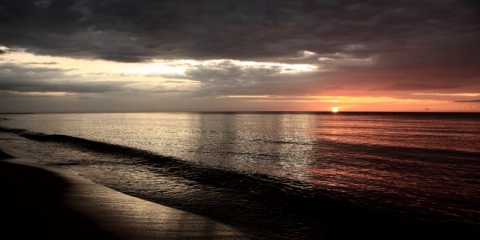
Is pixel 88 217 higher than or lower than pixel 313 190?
higher

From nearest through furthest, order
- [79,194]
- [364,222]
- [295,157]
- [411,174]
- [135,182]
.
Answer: [364,222]
[79,194]
[135,182]
[411,174]
[295,157]

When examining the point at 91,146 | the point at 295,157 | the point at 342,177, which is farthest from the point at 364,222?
the point at 91,146

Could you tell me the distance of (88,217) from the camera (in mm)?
9953

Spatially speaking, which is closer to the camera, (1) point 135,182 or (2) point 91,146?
(1) point 135,182

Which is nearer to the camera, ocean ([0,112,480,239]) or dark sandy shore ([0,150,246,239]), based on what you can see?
dark sandy shore ([0,150,246,239])

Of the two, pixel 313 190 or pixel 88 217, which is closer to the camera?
pixel 88 217

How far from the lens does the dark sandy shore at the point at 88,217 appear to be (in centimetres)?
843

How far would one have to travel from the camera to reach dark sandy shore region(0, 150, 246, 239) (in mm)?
8430

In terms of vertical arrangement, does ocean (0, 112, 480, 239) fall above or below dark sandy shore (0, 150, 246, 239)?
below

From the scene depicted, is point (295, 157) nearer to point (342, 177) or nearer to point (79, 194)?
point (342, 177)

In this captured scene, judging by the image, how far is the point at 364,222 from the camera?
37.2 ft

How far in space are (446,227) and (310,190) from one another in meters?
6.31

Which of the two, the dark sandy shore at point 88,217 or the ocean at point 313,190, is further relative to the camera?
the ocean at point 313,190

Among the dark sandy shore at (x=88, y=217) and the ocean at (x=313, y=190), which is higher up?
the dark sandy shore at (x=88, y=217)
